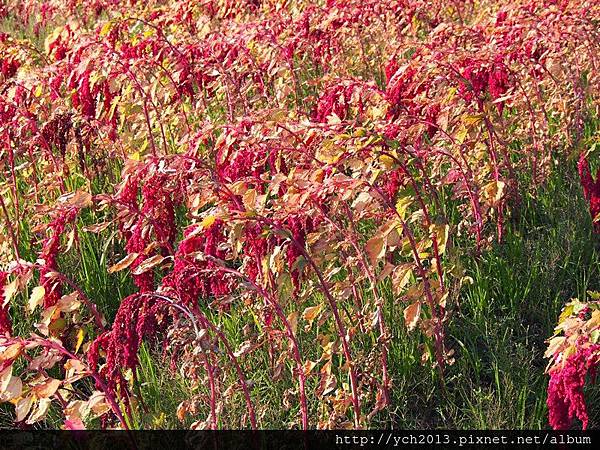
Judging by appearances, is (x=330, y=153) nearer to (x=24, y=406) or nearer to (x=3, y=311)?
(x=3, y=311)

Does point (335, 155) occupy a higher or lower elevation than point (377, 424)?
higher

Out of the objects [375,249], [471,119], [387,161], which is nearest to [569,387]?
[375,249]

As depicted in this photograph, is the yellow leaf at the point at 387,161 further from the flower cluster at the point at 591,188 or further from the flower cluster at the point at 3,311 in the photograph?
the flower cluster at the point at 3,311

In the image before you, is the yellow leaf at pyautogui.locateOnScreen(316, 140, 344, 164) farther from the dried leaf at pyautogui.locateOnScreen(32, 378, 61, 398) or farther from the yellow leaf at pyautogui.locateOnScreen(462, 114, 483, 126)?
the dried leaf at pyautogui.locateOnScreen(32, 378, 61, 398)

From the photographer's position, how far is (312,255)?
2740 millimetres

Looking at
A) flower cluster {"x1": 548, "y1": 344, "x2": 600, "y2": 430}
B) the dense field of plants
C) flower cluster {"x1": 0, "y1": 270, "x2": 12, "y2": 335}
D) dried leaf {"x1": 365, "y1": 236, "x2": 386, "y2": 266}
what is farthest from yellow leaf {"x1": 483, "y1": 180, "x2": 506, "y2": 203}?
flower cluster {"x1": 0, "y1": 270, "x2": 12, "y2": 335}

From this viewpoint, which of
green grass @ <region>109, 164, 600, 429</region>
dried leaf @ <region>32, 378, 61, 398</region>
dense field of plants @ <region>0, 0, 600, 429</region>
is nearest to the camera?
dried leaf @ <region>32, 378, 61, 398</region>

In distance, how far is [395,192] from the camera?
315 cm

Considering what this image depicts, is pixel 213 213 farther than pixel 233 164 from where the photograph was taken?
No

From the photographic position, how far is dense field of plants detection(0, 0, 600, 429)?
247cm

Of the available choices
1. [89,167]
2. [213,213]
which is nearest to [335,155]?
[213,213]

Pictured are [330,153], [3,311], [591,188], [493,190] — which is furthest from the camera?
[493,190]

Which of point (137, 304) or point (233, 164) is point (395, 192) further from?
point (137, 304)

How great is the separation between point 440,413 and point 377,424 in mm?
214
